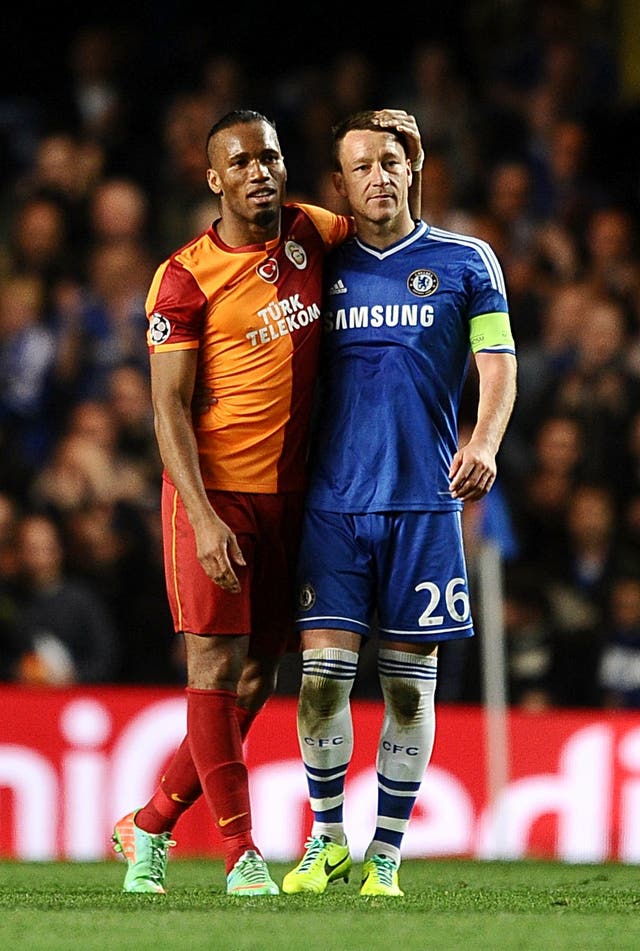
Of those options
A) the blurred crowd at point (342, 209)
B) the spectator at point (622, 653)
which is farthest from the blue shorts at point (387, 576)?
the spectator at point (622, 653)

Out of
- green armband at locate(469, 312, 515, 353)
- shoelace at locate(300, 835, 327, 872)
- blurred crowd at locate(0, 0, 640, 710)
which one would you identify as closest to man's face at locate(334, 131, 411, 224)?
green armband at locate(469, 312, 515, 353)

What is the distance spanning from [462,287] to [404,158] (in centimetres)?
42

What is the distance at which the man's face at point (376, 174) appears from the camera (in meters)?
5.41

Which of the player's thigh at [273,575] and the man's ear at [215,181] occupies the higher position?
the man's ear at [215,181]

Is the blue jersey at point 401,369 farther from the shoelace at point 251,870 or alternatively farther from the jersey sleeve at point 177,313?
the shoelace at point 251,870

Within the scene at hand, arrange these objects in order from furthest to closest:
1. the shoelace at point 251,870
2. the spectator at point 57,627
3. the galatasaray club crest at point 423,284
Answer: the spectator at point 57,627, the galatasaray club crest at point 423,284, the shoelace at point 251,870

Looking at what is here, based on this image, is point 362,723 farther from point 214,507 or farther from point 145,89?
point 145,89

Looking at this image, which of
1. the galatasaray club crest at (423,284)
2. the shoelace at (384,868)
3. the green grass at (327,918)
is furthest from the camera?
the galatasaray club crest at (423,284)

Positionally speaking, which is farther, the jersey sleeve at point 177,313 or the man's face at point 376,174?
the man's face at point 376,174

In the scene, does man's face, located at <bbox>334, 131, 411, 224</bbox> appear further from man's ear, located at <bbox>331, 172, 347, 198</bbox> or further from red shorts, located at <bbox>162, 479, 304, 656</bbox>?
red shorts, located at <bbox>162, 479, 304, 656</bbox>

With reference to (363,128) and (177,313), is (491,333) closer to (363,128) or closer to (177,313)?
(363,128)

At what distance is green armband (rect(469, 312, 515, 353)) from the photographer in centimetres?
532

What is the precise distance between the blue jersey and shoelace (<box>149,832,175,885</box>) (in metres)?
1.05

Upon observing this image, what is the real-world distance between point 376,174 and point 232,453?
896mm
